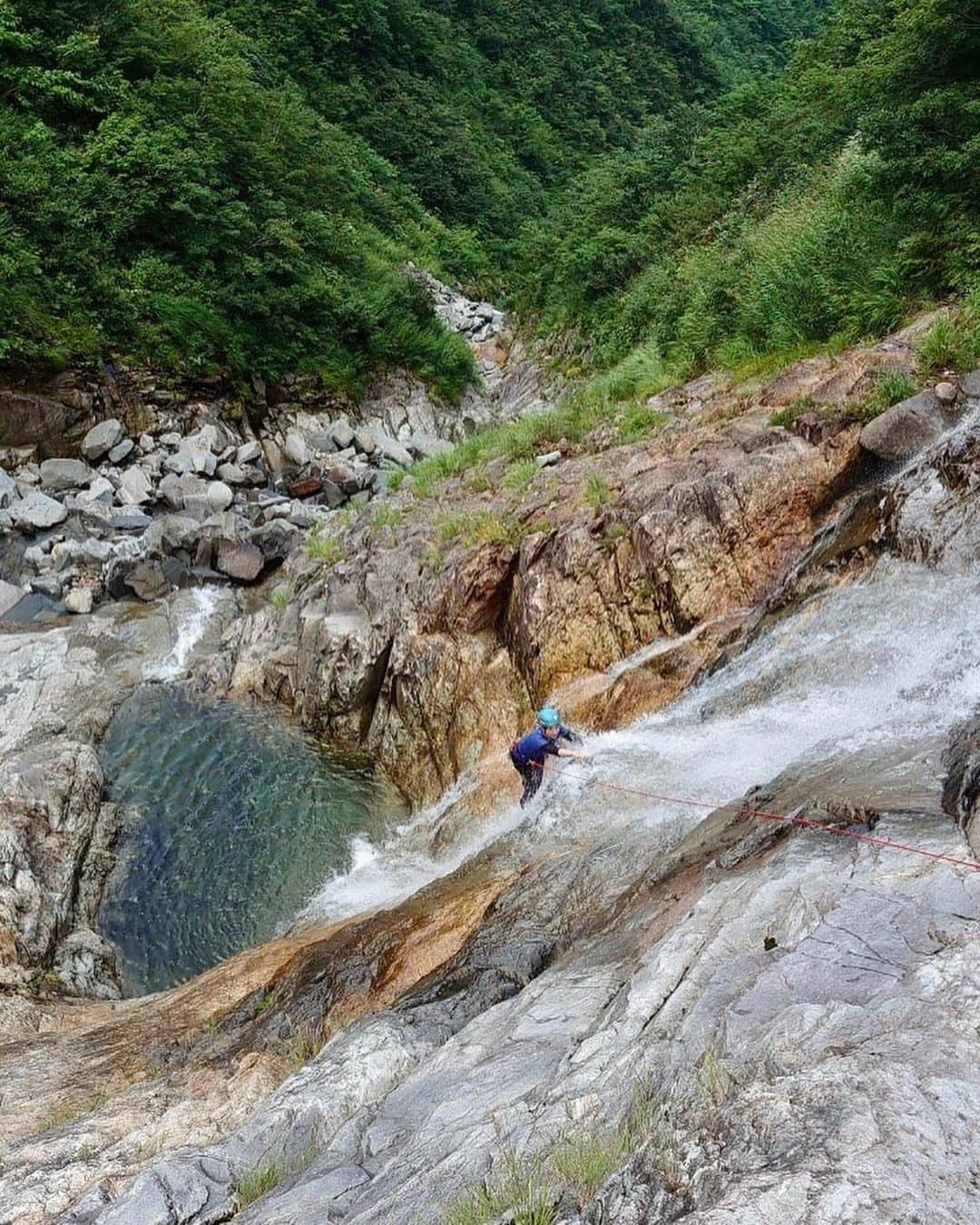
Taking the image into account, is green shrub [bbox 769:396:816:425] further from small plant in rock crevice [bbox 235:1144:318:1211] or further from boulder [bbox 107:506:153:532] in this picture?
boulder [bbox 107:506:153:532]

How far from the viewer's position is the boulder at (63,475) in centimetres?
1683

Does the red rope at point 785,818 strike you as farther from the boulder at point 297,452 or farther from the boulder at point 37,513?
the boulder at point 297,452

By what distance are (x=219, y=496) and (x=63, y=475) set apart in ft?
10.6

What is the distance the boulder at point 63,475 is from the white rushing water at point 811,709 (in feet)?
40.5

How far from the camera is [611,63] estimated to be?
45.9 m

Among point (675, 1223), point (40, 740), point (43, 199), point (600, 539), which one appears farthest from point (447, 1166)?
point (43, 199)

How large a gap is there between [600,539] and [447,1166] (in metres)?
7.29

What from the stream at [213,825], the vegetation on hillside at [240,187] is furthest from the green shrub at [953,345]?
the vegetation on hillside at [240,187]

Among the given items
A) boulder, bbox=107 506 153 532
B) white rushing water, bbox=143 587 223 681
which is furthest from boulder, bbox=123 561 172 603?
boulder, bbox=107 506 153 532

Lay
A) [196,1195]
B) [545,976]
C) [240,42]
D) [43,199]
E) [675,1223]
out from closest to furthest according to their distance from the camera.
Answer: [675,1223] → [196,1195] → [545,976] → [43,199] → [240,42]

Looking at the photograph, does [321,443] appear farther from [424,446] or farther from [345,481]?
[345,481]

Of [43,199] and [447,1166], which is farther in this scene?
[43,199]

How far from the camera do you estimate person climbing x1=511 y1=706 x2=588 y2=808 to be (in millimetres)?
7395

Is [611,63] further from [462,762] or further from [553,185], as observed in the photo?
[462,762]
